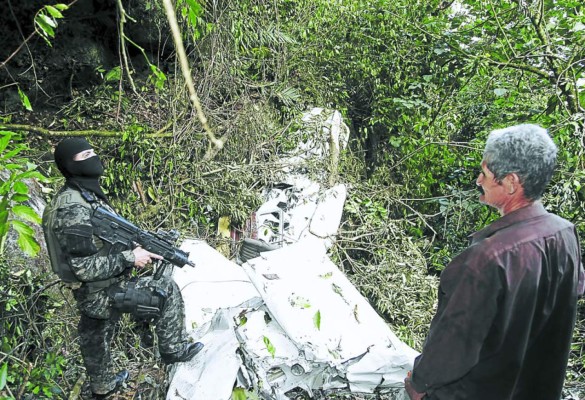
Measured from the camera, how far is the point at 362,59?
19.2ft

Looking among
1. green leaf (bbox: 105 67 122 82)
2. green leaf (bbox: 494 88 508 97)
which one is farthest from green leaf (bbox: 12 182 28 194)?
green leaf (bbox: 494 88 508 97)

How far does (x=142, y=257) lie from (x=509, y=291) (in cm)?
198

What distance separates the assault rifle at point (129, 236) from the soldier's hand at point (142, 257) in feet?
0.08

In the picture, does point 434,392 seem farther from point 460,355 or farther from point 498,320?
point 498,320

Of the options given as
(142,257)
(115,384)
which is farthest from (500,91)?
(115,384)

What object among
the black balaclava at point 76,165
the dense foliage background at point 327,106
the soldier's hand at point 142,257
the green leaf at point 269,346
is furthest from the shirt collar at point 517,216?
the black balaclava at point 76,165

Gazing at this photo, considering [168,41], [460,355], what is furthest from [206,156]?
[460,355]

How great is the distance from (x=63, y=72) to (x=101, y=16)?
2.31 ft

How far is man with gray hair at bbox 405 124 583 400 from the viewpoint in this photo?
166 cm

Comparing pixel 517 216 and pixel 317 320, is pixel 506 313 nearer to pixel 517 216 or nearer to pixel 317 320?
pixel 517 216

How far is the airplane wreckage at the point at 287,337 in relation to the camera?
7.92ft

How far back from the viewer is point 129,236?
2.88m

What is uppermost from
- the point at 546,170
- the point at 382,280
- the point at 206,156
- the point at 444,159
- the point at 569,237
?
the point at 546,170

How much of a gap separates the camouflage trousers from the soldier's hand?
0.49 feet
